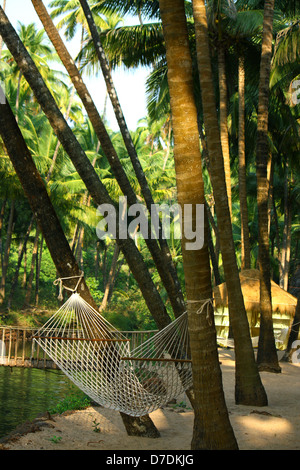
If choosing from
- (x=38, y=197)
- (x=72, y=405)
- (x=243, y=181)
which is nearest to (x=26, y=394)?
(x=72, y=405)

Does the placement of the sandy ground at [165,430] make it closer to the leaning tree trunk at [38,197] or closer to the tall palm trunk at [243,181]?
the leaning tree trunk at [38,197]

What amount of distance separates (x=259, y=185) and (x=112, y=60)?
617cm

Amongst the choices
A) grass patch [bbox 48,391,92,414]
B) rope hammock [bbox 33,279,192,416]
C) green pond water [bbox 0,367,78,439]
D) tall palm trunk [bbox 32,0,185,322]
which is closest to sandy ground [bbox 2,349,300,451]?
grass patch [bbox 48,391,92,414]

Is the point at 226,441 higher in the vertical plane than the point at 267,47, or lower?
lower

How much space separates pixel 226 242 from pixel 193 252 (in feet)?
7.44

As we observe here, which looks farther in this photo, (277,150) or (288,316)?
(277,150)

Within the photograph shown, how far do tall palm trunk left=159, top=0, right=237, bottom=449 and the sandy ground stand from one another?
3.37ft

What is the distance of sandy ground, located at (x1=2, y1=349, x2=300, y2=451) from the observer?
4477mm

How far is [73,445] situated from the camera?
14.9 ft

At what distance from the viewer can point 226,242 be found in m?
5.66

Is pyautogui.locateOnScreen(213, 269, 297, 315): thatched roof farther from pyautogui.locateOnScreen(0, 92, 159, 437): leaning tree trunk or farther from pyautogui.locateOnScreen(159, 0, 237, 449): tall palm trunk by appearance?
pyautogui.locateOnScreen(159, 0, 237, 449): tall palm trunk

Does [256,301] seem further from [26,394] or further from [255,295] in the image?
[26,394]
